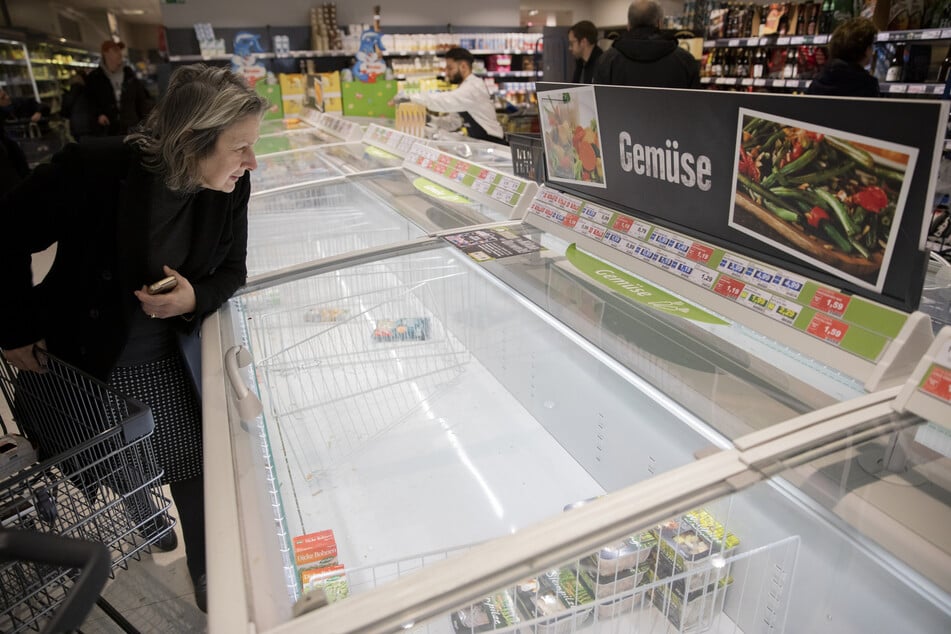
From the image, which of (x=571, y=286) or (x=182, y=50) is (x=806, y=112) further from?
(x=182, y=50)

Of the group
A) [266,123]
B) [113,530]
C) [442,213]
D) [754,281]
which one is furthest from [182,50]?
[754,281]

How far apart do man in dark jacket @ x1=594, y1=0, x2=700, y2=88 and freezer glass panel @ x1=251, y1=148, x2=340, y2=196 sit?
176 centimetres

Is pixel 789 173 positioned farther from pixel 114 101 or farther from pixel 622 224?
pixel 114 101

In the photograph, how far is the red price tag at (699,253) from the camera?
1.22 meters

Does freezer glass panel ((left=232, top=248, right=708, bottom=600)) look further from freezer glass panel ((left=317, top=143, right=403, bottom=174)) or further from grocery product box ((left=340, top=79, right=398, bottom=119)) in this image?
grocery product box ((left=340, top=79, right=398, bottom=119))

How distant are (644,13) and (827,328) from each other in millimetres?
3134

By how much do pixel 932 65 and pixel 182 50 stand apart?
9.11m

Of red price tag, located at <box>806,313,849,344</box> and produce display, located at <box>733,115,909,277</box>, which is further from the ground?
produce display, located at <box>733,115,909,277</box>

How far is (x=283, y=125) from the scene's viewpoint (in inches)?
238

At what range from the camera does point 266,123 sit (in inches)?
249

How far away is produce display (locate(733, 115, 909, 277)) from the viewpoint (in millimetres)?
881

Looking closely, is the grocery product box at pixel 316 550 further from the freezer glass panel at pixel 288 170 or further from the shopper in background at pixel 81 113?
the shopper in background at pixel 81 113

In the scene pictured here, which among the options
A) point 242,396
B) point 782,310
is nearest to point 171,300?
point 242,396

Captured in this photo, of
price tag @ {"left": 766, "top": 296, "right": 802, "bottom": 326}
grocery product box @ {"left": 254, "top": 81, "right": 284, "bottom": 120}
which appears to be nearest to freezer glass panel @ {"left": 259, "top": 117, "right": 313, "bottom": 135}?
grocery product box @ {"left": 254, "top": 81, "right": 284, "bottom": 120}
